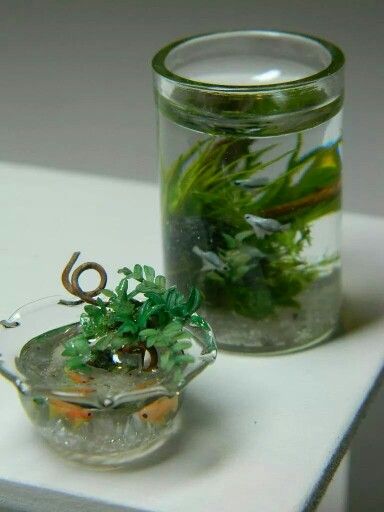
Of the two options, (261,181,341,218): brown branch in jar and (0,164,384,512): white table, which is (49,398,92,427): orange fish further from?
(261,181,341,218): brown branch in jar

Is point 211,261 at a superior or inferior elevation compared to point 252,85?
inferior

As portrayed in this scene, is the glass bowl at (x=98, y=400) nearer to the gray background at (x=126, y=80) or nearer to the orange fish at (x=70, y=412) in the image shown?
the orange fish at (x=70, y=412)

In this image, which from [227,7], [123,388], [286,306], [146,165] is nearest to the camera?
[123,388]

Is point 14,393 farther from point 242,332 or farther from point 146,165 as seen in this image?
point 146,165

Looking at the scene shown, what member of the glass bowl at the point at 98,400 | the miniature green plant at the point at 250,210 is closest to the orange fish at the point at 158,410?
the glass bowl at the point at 98,400

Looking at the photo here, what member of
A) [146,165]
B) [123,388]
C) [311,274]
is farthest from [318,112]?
[146,165]

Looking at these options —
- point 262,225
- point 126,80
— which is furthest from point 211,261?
point 126,80

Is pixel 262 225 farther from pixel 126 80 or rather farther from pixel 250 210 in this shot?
pixel 126 80
